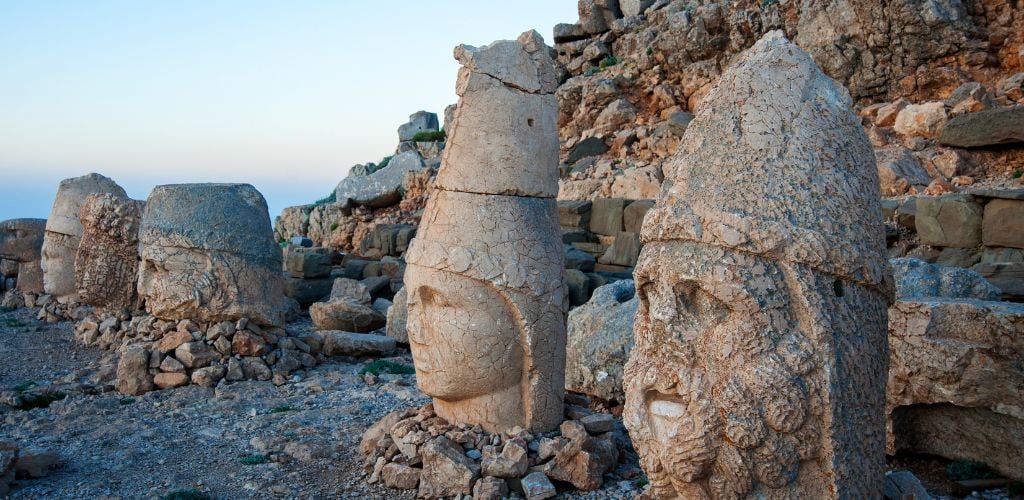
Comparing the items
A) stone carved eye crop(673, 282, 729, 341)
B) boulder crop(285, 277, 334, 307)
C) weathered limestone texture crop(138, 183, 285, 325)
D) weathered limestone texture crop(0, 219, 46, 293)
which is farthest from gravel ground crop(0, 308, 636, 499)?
weathered limestone texture crop(0, 219, 46, 293)

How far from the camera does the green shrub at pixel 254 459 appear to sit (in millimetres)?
5488

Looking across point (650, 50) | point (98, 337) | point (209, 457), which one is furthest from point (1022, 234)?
point (650, 50)

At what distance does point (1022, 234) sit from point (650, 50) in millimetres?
12663

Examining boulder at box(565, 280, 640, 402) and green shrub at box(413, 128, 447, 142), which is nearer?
boulder at box(565, 280, 640, 402)

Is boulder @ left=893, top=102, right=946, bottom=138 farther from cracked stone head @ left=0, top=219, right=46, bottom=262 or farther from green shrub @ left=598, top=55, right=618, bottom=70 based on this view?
cracked stone head @ left=0, top=219, right=46, bottom=262

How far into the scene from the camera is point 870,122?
14508mm

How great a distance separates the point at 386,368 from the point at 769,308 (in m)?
5.97

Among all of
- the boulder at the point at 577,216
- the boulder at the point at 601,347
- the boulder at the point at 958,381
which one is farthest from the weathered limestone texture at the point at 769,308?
the boulder at the point at 577,216

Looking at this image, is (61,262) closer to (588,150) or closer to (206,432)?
(206,432)

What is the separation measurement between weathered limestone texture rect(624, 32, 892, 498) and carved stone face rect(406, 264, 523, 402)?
196 centimetres

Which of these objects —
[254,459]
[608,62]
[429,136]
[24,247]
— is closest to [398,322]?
[254,459]

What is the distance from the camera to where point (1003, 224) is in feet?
29.6

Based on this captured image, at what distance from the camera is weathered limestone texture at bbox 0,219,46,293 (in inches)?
513

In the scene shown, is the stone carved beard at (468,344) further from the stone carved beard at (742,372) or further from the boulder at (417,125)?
the boulder at (417,125)
